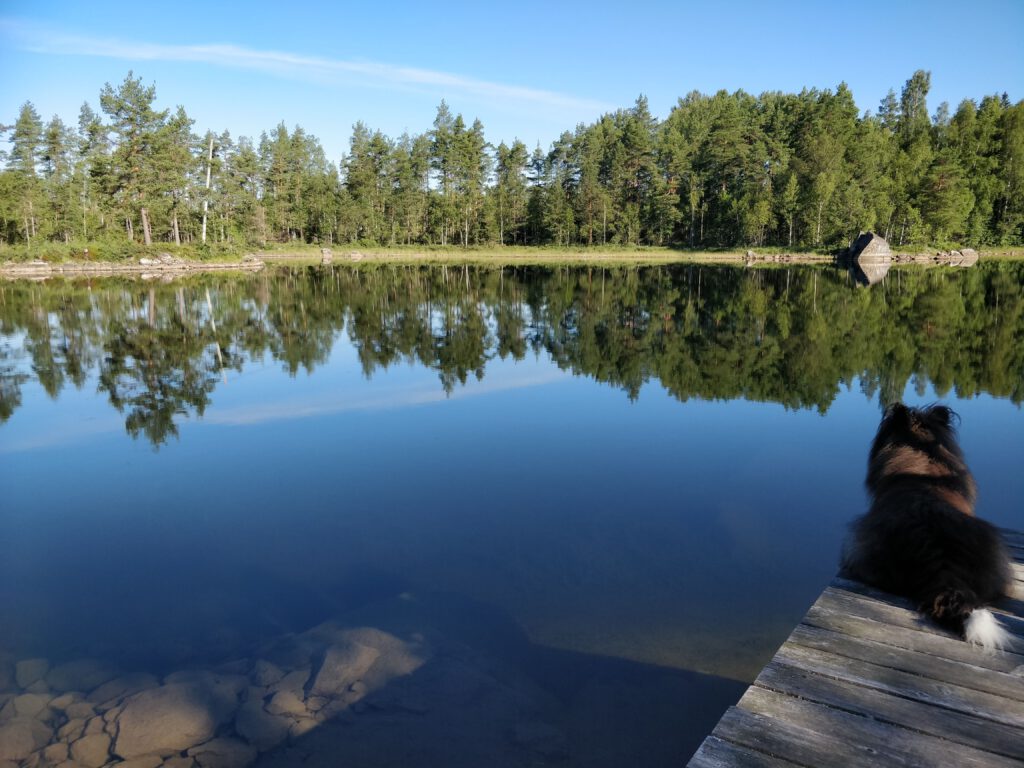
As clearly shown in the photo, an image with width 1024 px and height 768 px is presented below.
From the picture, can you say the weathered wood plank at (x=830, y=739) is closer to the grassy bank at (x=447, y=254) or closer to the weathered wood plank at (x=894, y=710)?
the weathered wood plank at (x=894, y=710)

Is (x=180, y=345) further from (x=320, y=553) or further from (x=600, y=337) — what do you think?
(x=320, y=553)

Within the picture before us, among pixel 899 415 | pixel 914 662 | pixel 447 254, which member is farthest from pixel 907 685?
pixel 447 254

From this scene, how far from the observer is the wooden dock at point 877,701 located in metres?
2.49

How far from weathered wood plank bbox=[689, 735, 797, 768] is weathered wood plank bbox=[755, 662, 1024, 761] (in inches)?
19.5

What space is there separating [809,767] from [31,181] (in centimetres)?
7631

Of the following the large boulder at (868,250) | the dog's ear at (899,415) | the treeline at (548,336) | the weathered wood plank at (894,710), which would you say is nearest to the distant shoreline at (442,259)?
the large boulder at (868,250)

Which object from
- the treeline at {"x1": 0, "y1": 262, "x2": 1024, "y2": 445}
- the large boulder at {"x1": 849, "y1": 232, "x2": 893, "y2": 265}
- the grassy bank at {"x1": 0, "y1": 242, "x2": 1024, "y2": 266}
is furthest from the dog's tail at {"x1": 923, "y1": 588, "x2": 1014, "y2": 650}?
the large boulder at {"x1": 849, "y1": 232, "x2": 893, "y2": 265}

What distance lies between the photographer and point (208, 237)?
69750 mm

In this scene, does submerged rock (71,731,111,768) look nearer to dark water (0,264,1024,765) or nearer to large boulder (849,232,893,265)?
dark water (0,264,1024,765)

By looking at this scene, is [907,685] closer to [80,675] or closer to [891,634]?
[891,634]

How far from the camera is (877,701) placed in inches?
111

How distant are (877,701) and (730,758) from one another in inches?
33.6

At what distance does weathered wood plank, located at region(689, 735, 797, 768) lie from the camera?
2.42 m

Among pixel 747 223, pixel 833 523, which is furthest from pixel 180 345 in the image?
pixel 747 223
